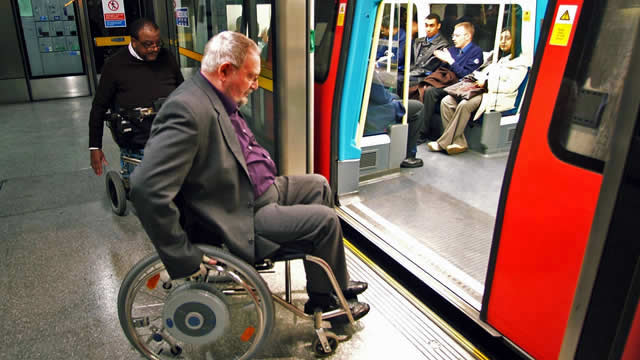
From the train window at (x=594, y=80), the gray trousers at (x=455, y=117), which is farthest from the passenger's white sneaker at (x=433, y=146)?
the train window at (x=594, y=80)

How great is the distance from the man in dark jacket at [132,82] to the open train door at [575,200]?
2.25 meters

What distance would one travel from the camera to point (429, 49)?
514cm

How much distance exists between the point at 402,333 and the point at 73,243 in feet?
6.92

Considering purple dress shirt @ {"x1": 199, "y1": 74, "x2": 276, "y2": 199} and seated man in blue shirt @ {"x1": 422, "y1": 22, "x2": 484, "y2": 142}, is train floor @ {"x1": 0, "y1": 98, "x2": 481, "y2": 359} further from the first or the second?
seated man in blue shirt @ {"x1": 422, "y1": 22, "x2": 484, "y2": 142}

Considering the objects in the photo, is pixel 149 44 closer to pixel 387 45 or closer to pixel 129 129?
pixel 129 129

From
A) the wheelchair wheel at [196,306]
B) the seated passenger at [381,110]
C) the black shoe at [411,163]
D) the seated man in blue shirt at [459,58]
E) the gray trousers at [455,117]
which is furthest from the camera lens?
the seated man in blue shirt at [459,58]

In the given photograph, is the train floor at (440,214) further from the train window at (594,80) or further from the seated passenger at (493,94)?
the train window at (594,80)

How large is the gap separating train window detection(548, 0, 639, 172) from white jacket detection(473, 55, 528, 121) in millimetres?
3012

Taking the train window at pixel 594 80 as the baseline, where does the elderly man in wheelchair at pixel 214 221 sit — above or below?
below

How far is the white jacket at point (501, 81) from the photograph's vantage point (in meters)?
4.48

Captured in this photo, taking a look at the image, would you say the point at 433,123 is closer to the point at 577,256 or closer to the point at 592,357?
the point at 577,256

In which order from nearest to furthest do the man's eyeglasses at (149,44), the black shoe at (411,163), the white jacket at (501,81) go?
the man's eyeglasses at (149,44) → the black shoe at (411,163) → the white jacket at (501,81)

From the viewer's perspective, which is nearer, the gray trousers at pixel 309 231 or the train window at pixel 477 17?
the gray trousers at pixel 309 231

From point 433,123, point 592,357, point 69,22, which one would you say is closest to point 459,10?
point 433,123
